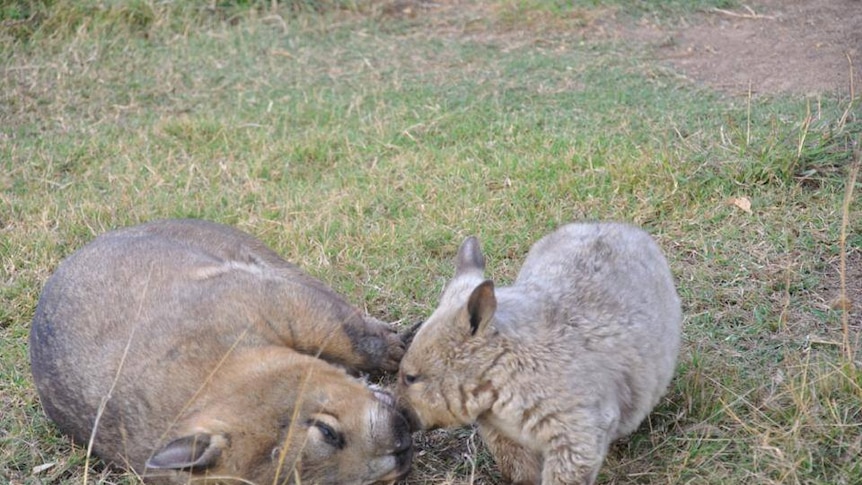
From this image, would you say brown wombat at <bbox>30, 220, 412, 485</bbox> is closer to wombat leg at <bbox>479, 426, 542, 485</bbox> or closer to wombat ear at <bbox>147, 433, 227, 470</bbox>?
wombat ear at <bbox>147, 433, 227, 470</bbox>

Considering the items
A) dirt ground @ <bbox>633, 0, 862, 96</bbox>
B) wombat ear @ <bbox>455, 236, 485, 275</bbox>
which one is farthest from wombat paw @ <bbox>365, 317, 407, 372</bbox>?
dirt ground @ <bbox>633, 0, 862, 96</bbox>

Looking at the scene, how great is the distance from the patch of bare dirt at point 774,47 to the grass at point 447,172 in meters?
0.32

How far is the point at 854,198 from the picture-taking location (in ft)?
19.3

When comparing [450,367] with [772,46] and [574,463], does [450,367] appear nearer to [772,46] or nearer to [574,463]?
[574,463]

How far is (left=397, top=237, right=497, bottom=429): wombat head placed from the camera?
3980mm

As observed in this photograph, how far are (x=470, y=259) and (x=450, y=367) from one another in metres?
0.69

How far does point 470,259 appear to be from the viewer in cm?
456

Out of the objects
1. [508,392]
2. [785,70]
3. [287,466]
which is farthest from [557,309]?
[785,70]

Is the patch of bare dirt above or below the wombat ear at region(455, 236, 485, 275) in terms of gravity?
below

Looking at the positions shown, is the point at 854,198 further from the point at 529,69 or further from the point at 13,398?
the point at 13,398

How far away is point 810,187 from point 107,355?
3994mm

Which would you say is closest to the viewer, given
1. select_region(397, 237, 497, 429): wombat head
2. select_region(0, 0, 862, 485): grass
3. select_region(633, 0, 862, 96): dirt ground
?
select_region(397, 237, 497, 429): wombat head

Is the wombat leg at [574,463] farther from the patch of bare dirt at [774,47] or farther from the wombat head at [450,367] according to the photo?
the patch of bare dirt at [774,47]

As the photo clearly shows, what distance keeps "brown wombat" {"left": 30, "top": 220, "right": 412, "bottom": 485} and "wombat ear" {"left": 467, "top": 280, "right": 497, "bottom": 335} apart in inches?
20.4
